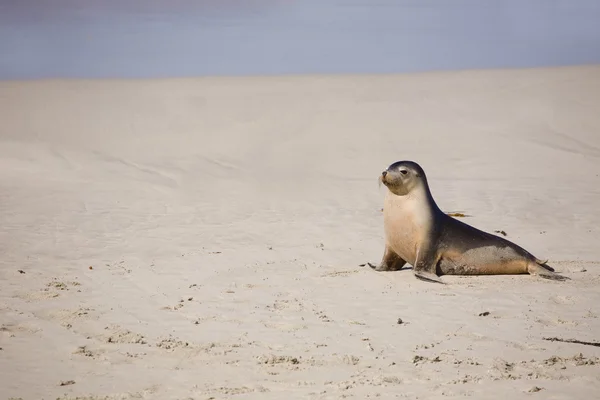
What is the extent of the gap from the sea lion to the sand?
203mm

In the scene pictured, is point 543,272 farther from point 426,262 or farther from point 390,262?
point 390,262

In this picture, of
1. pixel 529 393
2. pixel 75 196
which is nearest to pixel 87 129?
pixel 75 196

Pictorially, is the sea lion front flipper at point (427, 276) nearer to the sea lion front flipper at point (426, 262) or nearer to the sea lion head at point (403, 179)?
the sea lion front flipper at point (426, 262)

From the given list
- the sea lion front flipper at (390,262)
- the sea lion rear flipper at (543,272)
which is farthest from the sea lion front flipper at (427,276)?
the sea lion rear flipper at (543,272)

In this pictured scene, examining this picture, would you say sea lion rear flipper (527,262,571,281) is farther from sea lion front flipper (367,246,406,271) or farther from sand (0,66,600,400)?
sea lion front flipper (367,246,406,271)

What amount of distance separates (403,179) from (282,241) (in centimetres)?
246

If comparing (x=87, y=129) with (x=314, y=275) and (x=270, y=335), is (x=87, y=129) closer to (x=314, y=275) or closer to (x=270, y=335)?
(x=314, y=275)

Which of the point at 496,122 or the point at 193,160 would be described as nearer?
the point at 193,160

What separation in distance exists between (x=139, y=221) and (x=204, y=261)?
8.63 ft

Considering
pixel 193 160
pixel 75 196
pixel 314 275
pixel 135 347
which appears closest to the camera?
pixel 135 347

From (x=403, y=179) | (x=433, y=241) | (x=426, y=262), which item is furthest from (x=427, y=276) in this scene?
(x=403, y=179)

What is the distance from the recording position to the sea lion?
22.4 feet

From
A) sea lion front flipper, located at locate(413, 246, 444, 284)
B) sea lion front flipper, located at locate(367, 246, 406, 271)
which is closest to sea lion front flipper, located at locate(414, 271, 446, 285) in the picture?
sea lion front flipper, located at locate(413, 246, 444, 284)

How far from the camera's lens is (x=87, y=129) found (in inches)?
730
